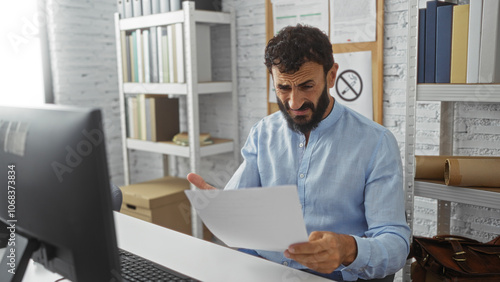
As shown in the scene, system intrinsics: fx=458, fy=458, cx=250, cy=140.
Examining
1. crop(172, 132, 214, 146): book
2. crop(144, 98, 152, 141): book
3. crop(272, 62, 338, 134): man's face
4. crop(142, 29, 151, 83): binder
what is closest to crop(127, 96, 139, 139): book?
crop(144, 98, 152, 141): book

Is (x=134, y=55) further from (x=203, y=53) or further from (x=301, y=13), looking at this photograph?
(x=301, y=13)

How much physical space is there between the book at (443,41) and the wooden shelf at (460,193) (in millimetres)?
380

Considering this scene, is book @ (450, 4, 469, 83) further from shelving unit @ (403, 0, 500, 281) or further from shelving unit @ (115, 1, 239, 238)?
shelving unit @ (115, 1, 239, 238)

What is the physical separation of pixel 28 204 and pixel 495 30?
145 cm

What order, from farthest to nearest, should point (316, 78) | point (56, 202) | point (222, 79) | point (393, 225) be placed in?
1. point (222, 79)
2. point (316, 78)
3. point (393, 225)
4. point (56, 202)


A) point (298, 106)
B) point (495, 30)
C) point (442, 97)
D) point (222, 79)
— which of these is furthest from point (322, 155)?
point (222, 79)

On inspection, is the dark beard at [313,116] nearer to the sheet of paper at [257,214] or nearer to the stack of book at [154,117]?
the sheet of paper at [257,214]

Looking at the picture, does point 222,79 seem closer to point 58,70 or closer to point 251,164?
point 58,70

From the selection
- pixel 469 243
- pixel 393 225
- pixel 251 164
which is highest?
pixel 251 164

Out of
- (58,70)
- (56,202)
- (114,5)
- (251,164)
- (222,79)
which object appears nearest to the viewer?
(56,202)

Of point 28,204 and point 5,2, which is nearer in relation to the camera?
point 28,204

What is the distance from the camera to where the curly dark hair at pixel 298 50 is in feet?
4.48

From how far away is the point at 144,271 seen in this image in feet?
3.64

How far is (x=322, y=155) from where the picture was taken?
1406 millimetres
